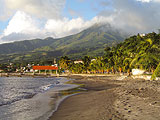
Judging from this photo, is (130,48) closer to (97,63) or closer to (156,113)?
(97,63)

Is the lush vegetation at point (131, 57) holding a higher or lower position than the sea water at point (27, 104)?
higher

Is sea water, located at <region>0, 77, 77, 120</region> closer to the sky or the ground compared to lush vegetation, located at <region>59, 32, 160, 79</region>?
closer to the ground

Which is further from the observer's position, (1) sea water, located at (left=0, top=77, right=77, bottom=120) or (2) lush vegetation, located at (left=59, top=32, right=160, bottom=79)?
(2) lush vegetation, located at (left=59, top=32, right=160, bottom=79)

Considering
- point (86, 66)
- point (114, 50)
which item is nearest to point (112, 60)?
point (114, 50)

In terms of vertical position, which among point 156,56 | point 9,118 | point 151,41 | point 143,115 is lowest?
point 9,118

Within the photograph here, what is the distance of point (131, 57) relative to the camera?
64.1 m

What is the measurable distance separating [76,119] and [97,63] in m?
97.9

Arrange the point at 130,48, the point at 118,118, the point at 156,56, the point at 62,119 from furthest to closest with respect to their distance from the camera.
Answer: the point at 130,48 < the point at 156,56 < the point at 62,119 < the point at 118,118

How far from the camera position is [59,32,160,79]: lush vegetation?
32.8m

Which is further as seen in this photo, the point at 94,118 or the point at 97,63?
the point at 97,63

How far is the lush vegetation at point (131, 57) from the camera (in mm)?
32844

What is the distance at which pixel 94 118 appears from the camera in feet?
33.6

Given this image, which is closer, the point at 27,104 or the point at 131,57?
the point at 27,104

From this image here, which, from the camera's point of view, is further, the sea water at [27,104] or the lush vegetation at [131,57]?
the lush vegetation at [131,57]
